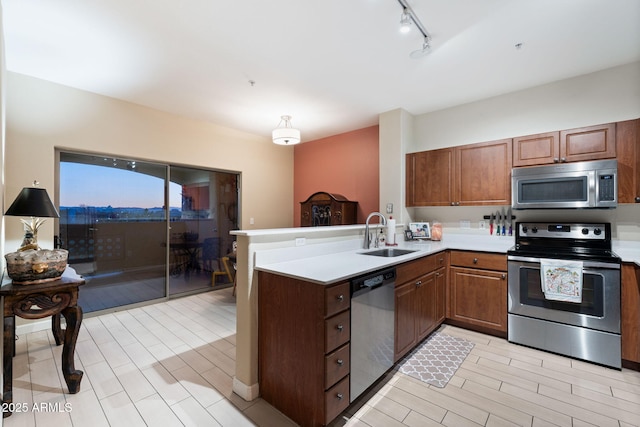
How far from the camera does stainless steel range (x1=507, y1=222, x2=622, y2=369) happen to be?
2.35 m

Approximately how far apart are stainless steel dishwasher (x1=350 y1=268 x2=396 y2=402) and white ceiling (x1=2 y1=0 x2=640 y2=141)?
6.53ft

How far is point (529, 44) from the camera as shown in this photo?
2477 millimetres

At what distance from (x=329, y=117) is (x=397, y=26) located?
6.95 feet

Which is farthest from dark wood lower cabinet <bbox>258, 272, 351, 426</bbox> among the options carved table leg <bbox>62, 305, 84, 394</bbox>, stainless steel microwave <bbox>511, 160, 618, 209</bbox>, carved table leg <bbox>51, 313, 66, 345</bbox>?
stainless steel microwave <bbox>511, 160, 618, 209</bbox>

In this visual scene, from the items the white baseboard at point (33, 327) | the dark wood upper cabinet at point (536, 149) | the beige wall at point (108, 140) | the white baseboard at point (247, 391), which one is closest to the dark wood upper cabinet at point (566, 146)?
the dark wood upper cabinet at point (536, 149)

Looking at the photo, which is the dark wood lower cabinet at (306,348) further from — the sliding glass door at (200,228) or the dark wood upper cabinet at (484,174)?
the sliding glass door at (200,228)

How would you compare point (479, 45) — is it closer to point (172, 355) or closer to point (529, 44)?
point (529, 44)

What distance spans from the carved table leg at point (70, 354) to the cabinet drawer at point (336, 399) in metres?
1.81

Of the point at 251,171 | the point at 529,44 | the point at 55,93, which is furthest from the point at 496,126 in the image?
the point at 55,93

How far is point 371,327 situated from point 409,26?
7.33 feet

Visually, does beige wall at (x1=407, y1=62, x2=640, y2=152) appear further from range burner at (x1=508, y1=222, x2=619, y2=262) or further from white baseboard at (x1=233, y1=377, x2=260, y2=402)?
white baseboard at (x1=233, y1=377, x2=260, y2=402)

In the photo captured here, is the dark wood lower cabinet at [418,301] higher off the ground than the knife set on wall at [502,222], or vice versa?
the knife set on wall at [502,222]

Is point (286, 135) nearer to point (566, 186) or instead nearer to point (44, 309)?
point (44, 309)

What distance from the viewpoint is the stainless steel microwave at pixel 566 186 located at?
8.61 feet
